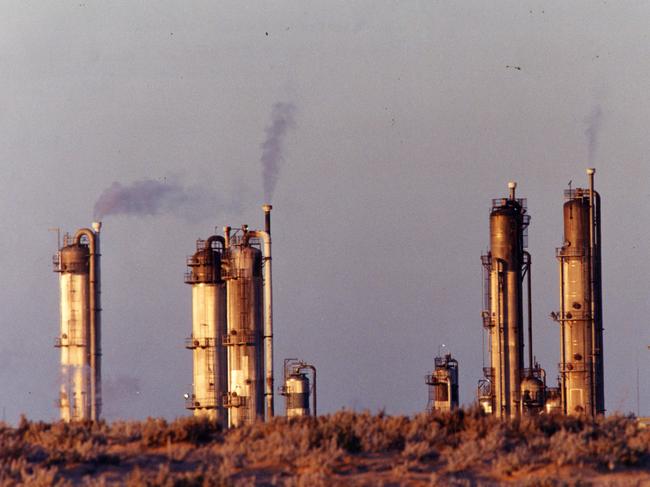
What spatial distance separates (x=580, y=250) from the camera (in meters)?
53.6

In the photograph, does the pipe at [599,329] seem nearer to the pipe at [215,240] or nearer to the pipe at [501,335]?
the pipe at [501,335]

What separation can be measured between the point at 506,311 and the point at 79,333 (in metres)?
16.8

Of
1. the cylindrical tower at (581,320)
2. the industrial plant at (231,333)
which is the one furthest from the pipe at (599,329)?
the industrial plant at (231,333)

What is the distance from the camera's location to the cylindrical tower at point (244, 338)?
5619 cm

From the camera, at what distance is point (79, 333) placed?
2265 inches

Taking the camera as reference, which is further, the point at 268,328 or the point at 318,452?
the point at 268,328

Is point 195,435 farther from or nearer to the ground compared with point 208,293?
nearer to the ground

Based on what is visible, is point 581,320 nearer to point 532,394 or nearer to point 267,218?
point 532,394

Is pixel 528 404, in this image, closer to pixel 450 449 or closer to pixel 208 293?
pixel 208 293

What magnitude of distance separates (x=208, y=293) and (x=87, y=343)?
530 cm

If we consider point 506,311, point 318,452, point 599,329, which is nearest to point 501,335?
point 506,311

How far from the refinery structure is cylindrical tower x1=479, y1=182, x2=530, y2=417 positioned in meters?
0.04

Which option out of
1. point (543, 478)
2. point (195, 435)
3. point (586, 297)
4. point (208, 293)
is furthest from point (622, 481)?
point (208, 293)

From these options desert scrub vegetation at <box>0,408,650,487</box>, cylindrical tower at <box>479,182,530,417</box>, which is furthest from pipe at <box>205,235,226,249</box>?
desert scrub vegetation at <box>0,408,650,487</box>
